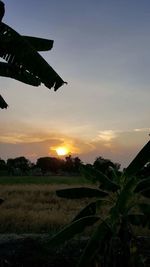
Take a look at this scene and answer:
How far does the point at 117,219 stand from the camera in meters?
8.98

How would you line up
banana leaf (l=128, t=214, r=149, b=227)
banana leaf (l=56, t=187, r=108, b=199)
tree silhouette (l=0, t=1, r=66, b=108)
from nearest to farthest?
tree silhouette (l=0, t=1, r=66, b=108)
banana leaf (l=128, t=214, r=149, b=227)
banana leaf (l=56, t=187, r=108, b=199)

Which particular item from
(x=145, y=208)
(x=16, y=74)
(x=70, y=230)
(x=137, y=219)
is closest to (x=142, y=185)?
(x=145, y=208)

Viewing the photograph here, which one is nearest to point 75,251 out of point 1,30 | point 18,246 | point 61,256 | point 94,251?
point 61,256

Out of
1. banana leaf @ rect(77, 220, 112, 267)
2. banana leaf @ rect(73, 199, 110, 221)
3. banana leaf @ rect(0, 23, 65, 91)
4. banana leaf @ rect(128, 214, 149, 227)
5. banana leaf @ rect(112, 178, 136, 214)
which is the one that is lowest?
banana leaf @ rect(77, 220, 112, 267)

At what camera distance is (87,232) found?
59.1ft

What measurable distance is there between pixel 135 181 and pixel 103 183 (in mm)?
950

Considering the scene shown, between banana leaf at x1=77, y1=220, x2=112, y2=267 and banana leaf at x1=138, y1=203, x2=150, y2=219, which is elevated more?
banana leaf at x1=138, y1=203, x2=150, y2=219

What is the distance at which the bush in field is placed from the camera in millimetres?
8922

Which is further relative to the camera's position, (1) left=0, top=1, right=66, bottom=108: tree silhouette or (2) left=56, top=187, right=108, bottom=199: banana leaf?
(2) left=56, top=187, right=108, bottom=199: banana leaf

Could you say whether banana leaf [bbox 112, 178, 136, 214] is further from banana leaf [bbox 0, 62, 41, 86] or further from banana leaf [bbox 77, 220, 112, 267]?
banana leaf [bbox 0, 62, 41, 86]

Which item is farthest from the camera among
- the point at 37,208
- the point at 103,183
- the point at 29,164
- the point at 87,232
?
the point at 29,164

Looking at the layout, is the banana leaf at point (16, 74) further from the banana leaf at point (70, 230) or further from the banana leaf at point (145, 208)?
the banana leaf at point (145, 208)

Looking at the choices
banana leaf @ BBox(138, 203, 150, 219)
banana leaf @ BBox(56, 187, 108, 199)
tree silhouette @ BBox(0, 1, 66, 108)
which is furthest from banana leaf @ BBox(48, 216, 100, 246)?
tree silhouette @ BBox(0, 1, 66, 108)

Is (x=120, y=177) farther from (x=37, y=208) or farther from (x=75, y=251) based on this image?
(x=37, y=208)
